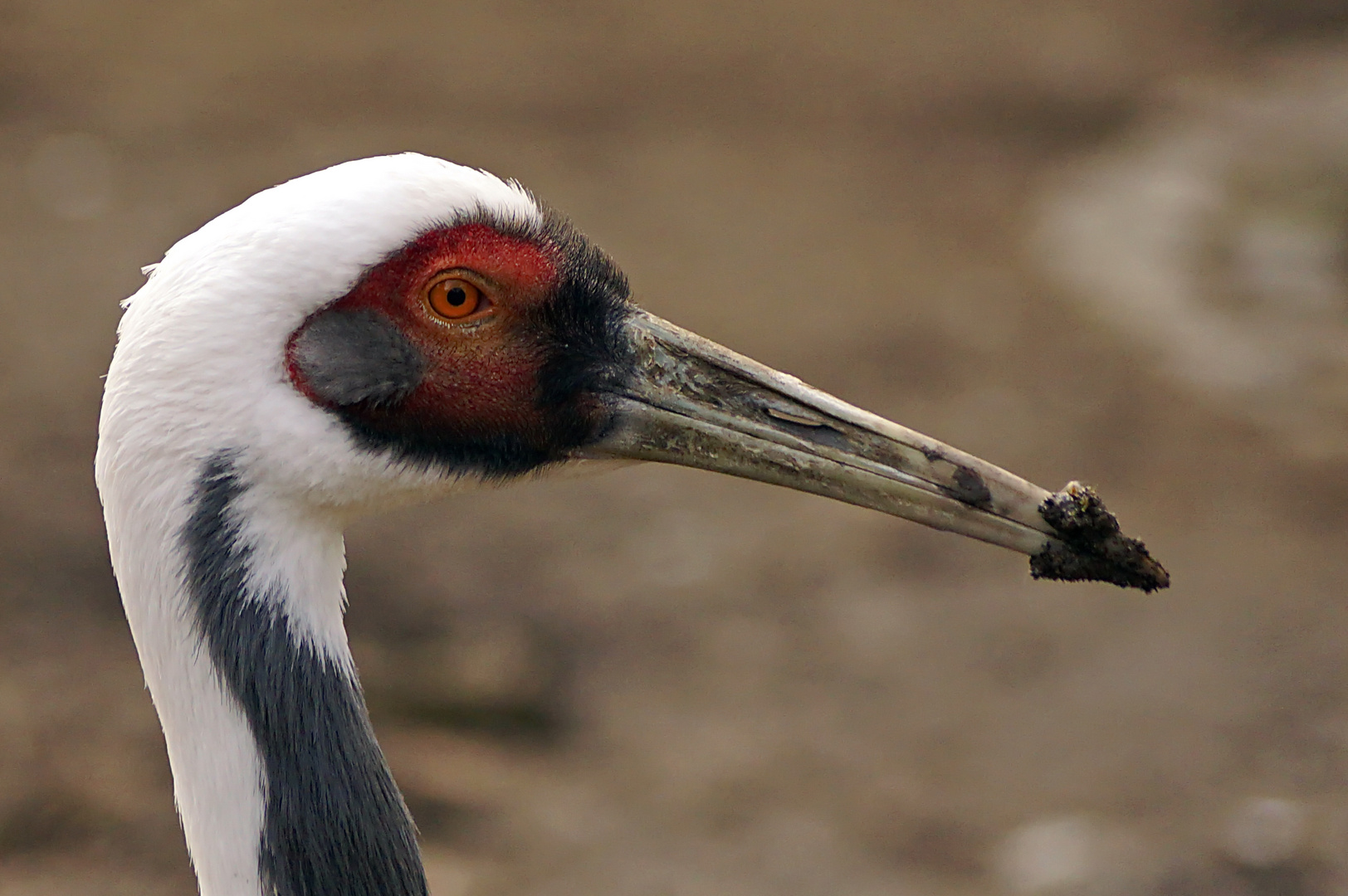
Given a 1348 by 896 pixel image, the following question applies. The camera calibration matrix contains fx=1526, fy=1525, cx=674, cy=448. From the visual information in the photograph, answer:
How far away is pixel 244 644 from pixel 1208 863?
175 inches

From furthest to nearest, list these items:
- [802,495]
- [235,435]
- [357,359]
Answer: [802,495], [357,359], [235,435]

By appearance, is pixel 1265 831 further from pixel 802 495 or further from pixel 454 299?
pixel 454 299

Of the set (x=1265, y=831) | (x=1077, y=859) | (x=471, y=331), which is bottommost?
(x=471, y=331)

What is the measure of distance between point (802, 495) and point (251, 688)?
5.21 metres

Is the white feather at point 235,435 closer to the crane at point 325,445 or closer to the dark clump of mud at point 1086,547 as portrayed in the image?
the crane at point 325,445

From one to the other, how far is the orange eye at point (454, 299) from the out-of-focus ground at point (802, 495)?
11.6 feet

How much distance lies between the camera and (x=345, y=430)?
9.08ft

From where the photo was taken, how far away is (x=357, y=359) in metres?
2.76

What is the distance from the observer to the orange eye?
2.85 meters

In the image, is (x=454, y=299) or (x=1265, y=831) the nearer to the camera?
(x=454, y=299)

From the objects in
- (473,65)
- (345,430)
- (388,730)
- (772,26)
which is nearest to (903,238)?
(772,26)

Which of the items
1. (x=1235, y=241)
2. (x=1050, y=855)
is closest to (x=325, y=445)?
(x=1050, y=855)

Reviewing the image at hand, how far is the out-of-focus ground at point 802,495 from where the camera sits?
6086 millimetres

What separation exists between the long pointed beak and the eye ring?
1.08 ft
